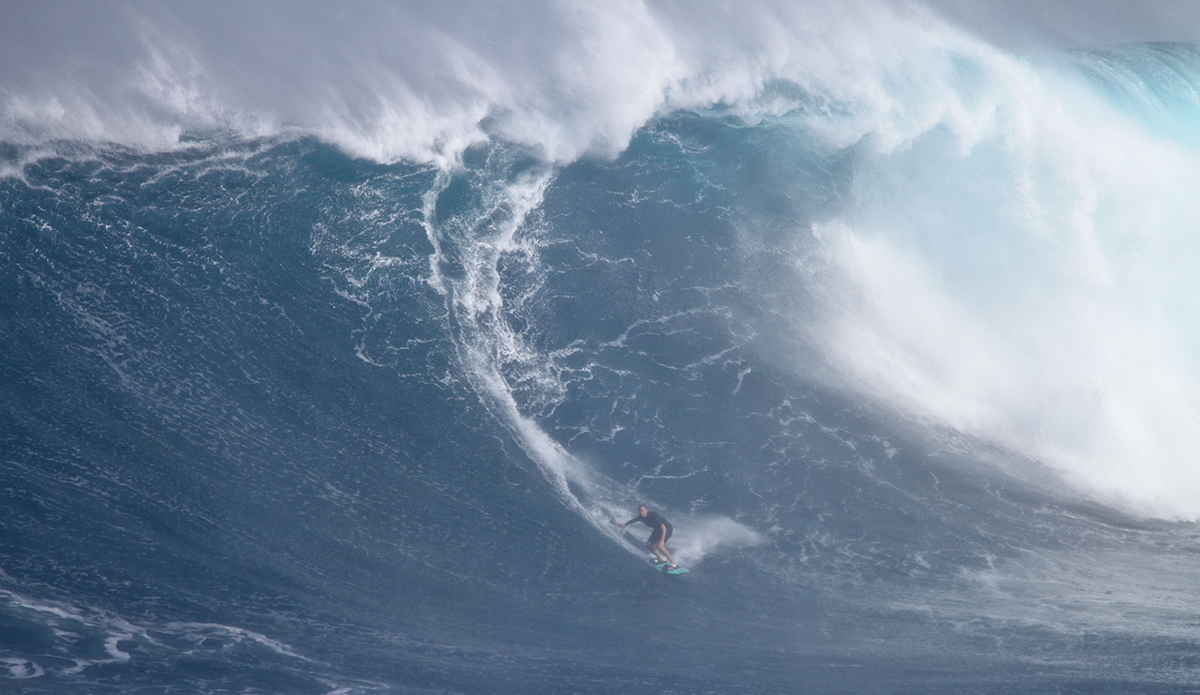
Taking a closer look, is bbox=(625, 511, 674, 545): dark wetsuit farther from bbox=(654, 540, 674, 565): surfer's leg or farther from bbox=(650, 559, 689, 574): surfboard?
bbox=(650, 559, 689, 574): surfboard

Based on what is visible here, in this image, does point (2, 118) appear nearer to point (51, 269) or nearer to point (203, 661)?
point (51, 269)

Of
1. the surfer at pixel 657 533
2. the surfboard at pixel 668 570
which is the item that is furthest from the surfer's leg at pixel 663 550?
the surfboard at pixel 668 570

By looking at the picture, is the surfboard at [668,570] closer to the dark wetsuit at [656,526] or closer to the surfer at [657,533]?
the surfer at [657,533]

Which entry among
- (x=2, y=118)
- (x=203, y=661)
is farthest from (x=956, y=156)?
(x=2, y=118)

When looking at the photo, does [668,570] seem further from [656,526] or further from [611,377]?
[611,377]

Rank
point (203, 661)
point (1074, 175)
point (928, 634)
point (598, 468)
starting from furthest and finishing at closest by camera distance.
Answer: point (1074, 175) < point (598, 468) < point (928, 634) < point (203, 661)

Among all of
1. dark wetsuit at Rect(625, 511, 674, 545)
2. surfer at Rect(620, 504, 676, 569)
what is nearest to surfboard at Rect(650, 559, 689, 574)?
surfer at Rect(620, 504, 676, 569)

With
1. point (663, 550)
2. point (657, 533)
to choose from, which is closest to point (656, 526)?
point (657, 533)
